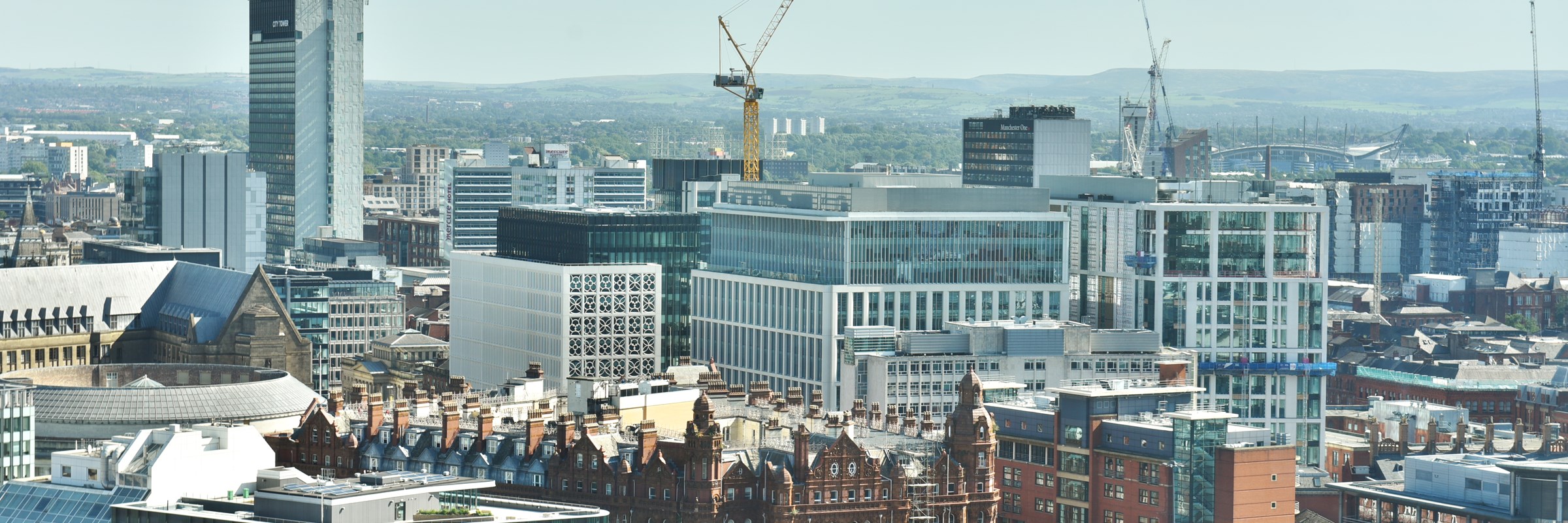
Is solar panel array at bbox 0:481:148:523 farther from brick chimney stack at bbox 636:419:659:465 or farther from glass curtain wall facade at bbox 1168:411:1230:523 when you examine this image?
glass curtain wall facade at bbox 1168:411:1230:523

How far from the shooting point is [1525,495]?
601ft

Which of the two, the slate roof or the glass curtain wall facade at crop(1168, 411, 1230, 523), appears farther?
the slate roof

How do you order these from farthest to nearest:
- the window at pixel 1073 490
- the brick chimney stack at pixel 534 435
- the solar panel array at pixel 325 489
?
the window at pixel 1073 490
the brick chimney stack at pixel 534 435
the solar panel array at pixel 325 489

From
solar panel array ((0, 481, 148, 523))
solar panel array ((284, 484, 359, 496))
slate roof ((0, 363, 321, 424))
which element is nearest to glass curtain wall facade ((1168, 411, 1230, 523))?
slate roof ((0, 363, 321, 424))

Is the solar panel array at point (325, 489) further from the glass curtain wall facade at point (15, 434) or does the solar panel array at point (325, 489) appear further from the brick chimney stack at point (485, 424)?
the glass curtain wall facade at point (15, 434)

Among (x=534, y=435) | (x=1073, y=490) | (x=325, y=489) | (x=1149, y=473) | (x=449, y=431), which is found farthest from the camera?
(x=1073, y=490)

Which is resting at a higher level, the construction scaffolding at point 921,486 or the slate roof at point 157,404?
the slate roof at point 157,404

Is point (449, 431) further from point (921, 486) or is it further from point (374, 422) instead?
point (921, 486)

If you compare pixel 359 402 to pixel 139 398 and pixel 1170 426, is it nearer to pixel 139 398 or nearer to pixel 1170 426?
pixel 139 398

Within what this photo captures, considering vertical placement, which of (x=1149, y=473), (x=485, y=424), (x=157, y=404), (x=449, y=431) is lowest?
(x=1149, y=473)

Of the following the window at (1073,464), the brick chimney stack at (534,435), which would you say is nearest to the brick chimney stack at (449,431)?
the brick chimney stack at (534,435)

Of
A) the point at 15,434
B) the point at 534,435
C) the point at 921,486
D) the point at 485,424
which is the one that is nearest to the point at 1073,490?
the point at 921,486

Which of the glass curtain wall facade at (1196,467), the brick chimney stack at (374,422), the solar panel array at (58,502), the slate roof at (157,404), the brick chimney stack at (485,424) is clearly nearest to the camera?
the solar panel array at (58,502)

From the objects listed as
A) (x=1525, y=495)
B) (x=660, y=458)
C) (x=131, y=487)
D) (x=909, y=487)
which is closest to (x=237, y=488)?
(x=131, y=487)
